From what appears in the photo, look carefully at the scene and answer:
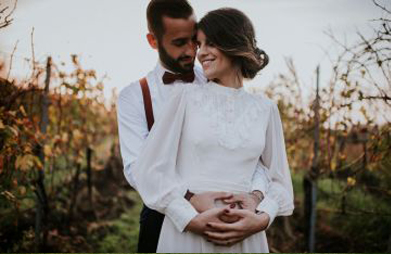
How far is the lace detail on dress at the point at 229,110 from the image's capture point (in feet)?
5.96

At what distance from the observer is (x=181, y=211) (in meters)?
1.75

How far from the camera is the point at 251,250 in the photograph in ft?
6.32

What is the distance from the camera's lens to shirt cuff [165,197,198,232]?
175 cm

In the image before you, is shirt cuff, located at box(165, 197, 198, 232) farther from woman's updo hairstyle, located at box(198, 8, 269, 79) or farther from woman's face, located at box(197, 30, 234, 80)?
woman's updo hairstyle, located at box(198, 8, 269, 79)

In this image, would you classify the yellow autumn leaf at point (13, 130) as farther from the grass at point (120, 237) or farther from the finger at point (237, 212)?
the finger at point (237, 212)

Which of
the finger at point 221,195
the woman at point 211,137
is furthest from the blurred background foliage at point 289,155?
the finger at point 221,195

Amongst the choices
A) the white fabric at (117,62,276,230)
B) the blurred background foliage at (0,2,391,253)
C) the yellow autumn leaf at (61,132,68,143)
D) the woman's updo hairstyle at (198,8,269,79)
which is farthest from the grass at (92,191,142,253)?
the woman's updo hairstyle at (198,8,269,79)

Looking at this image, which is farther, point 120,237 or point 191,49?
point 120,237

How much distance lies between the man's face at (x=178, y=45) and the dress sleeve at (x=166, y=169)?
1.33ft

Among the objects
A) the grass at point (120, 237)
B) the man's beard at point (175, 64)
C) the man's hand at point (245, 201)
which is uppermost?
the man's beard at point (175, 64)

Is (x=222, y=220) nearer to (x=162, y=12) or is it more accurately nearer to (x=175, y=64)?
(x=175, y=64)

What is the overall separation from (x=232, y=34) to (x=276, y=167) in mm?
590


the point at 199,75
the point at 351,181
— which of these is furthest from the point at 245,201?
the point at 351,181
